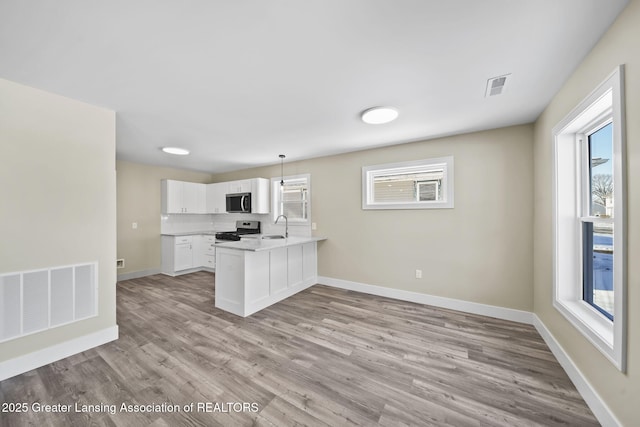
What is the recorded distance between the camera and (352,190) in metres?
4.14

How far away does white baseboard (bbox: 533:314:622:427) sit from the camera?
1.42 m

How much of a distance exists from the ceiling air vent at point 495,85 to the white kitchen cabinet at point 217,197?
513 cm

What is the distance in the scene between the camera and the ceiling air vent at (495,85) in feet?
6.26

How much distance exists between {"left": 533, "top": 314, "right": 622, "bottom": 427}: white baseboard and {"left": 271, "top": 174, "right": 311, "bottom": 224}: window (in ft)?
11.7

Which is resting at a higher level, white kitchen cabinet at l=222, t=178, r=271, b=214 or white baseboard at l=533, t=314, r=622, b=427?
white kitchen cabinet at l=222, t=178, r=271, b=214

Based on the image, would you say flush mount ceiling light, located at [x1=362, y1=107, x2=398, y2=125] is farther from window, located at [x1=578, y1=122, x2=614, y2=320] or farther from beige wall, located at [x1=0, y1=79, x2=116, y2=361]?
beige wall, located at [x1=0, y1=79, x2=116, y2=361]

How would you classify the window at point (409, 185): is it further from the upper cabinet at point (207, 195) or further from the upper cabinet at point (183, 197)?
the upper cabinet at point (183, 197)

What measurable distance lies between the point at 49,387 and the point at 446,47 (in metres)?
3.81

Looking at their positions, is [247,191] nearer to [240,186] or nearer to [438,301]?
[240,186]

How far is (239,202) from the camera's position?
525 centimetres

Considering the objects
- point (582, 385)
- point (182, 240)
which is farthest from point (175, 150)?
point (582, 385)

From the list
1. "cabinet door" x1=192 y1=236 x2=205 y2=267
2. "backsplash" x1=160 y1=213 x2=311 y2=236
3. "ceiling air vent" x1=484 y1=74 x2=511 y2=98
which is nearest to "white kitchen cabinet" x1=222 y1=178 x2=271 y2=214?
"backsplash" x1=160 y1=213 x2=311 y2=236

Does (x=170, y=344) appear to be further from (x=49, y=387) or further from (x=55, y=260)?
(x=55, y=260)

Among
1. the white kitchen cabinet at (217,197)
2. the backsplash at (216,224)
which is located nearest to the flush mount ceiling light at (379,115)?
the backsplash at (216,224)
